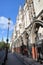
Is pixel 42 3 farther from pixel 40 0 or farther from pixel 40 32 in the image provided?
pixel 40 32

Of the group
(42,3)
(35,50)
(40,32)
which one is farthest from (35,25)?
(35,50)

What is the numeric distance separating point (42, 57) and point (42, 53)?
608 mm

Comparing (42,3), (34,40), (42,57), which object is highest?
(42,3)

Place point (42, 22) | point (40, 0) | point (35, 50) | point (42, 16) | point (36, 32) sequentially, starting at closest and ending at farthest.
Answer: point (42, 22) → point (42, 16) → point (40, 0) → point (36, 32) → point (35, 50)

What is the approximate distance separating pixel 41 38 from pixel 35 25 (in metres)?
3.13

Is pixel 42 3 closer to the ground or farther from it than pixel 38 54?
farther from it

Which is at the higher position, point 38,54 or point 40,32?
point 40,32

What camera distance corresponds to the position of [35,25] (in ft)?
102

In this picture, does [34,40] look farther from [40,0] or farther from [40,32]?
[40,0]

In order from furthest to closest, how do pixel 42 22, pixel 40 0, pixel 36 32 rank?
pixel 36 32 → pixel 40 0 → pixel 42 22

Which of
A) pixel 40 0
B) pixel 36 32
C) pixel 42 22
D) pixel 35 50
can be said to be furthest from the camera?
pixel 35 50

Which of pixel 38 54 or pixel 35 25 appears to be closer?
Answer: pixel 35 25

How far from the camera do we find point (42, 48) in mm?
29188

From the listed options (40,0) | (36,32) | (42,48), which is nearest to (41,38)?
(42,48)
